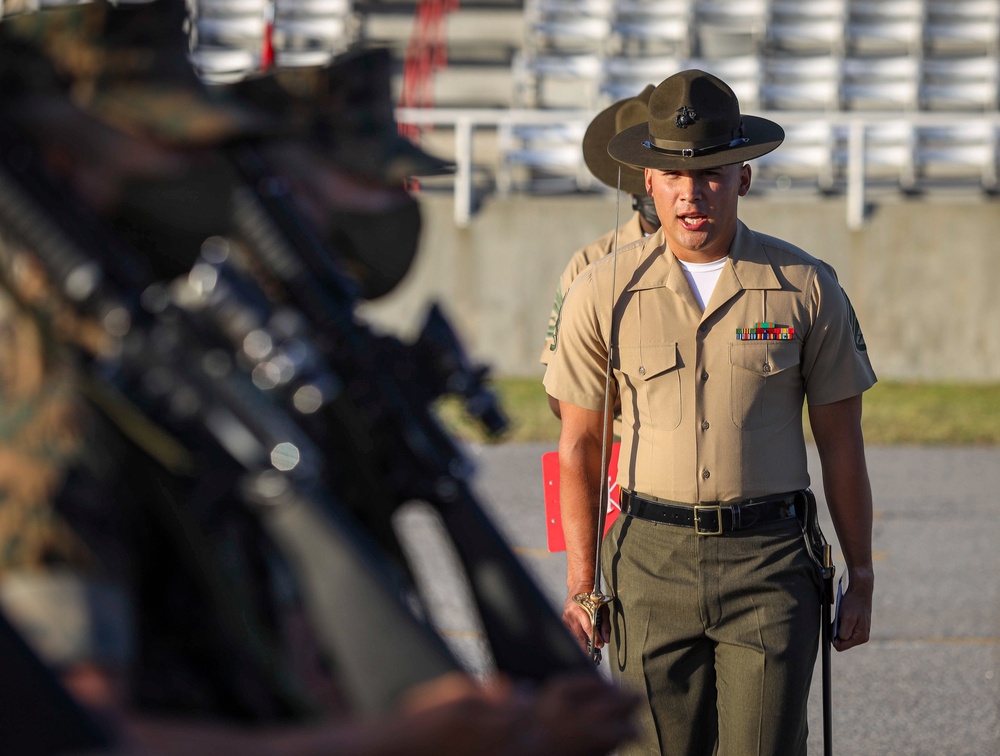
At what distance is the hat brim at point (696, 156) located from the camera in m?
2.84

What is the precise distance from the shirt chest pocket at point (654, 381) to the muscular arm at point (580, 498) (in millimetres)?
150

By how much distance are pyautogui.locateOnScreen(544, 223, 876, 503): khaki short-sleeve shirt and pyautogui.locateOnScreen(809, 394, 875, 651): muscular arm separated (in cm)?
6

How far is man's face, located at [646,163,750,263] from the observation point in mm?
2863

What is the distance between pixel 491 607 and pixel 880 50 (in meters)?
13.8

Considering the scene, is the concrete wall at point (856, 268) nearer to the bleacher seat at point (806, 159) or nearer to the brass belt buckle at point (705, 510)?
the bleacher seat at point (806, 159)

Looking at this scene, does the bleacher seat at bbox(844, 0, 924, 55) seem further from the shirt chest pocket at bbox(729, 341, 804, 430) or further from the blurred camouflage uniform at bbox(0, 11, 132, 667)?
the blurred camouflage uniform at bbox(0, 11, 132, 667)

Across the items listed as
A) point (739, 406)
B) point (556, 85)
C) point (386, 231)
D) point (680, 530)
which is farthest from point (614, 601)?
point (556, 85)

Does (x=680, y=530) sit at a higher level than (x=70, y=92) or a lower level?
lower

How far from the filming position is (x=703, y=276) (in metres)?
2.96

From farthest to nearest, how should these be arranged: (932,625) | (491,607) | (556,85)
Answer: (556,85)
(932,625)
(491,607)

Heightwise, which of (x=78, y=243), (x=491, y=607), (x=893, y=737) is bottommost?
(x=893, y=737)

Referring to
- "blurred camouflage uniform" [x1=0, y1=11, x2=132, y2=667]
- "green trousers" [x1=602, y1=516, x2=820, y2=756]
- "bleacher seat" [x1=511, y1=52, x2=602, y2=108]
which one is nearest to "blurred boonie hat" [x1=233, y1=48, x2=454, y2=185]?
"blurred camouflage uniform" [x1=0, y1=11, x2=132, y2=667]

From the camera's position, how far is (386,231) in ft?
4.65

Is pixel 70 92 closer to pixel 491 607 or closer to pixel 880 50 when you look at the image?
pixel 491 607
